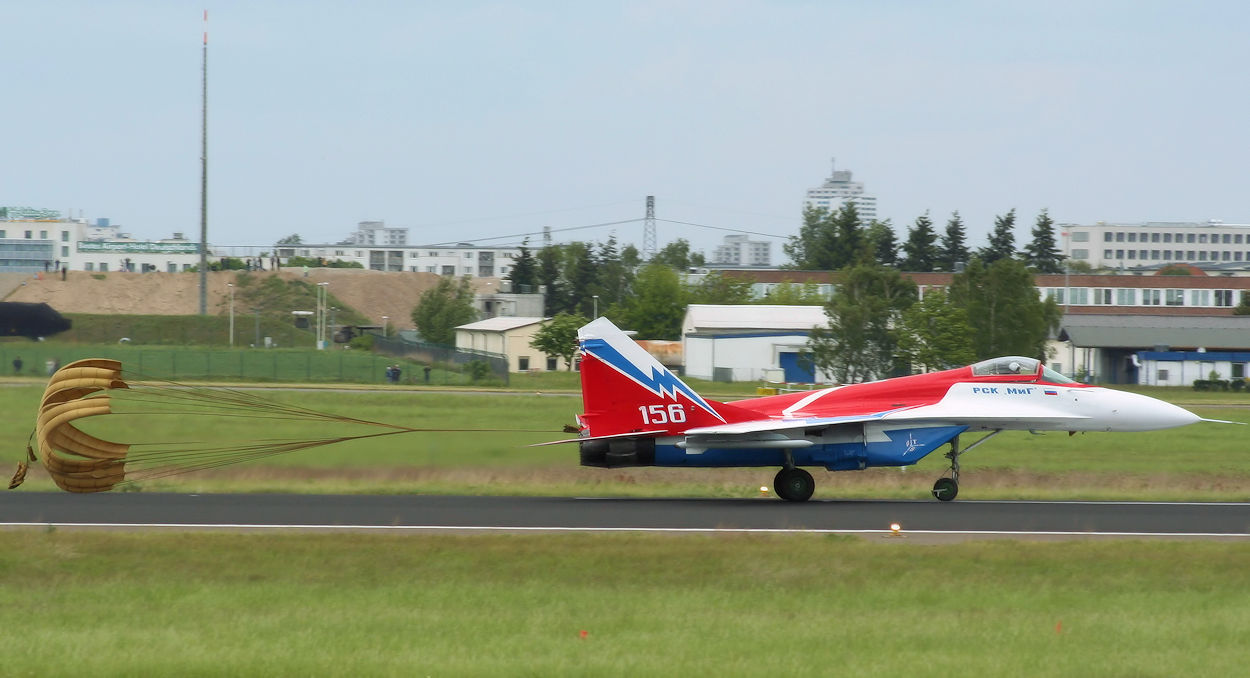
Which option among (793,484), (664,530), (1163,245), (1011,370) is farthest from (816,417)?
(1163,245)

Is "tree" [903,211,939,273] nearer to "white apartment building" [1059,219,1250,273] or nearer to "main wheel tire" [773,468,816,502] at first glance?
"white apartment building" [1059,219,1250,273]

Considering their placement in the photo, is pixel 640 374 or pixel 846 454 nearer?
pixel 640 374

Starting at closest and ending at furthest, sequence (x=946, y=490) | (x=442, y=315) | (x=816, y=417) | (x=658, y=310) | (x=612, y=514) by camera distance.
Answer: (x=612, y=514) < (x=816, y=417) < (x=946, y=490) < (x=658, y=310) < (x=442, y=315)

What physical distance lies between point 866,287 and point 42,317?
54.5 meters

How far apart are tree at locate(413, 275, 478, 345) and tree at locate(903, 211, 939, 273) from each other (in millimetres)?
54728

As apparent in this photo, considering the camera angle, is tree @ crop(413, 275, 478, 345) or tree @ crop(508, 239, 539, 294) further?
tree @ crop(508, 239, 539, 294)

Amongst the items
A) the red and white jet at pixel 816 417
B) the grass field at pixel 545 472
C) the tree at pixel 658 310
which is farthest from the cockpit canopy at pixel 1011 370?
the tree at pixel 658 310

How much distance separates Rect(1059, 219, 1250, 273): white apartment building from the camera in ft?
624

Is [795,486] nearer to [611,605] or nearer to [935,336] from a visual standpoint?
[611,605]

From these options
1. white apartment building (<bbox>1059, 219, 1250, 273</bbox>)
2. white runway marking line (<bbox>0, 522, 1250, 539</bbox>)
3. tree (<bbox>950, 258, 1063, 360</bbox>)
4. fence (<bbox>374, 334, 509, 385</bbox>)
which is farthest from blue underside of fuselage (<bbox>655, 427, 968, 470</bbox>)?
white apartment building (<bbox>1059, 219, 1250, 273</bbox>)


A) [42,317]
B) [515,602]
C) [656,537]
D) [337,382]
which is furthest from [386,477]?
[42,317]

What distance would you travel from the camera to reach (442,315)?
97688 mm

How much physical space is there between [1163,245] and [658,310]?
128260 millimetres

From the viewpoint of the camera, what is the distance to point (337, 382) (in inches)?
2202
